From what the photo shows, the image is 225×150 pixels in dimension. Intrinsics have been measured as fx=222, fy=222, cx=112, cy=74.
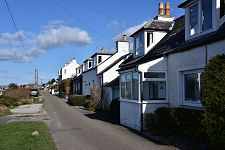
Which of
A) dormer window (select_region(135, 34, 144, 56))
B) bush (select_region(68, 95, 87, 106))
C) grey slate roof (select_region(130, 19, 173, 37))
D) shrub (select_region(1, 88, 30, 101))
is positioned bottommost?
bush (select_region(68, 95, 87, 106))

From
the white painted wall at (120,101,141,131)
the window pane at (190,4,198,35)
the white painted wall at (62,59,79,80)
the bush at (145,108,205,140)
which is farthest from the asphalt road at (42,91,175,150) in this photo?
the white painted wall at (62,59,79,80)

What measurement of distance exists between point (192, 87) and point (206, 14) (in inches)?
131

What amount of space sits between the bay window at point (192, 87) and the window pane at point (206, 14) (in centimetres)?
219

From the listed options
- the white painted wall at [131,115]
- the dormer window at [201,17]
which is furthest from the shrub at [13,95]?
the dormer window at [201,17]

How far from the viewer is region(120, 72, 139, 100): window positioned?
12.1 m

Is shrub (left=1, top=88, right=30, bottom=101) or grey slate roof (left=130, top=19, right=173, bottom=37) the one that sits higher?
grey slate roof (left=130, top=19, right=173, bottom=37)

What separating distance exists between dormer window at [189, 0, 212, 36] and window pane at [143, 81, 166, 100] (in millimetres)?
2973

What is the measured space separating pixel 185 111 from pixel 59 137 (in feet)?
18.9

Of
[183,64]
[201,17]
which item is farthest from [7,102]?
[201,17]

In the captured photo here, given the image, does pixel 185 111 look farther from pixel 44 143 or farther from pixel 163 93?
pixel 44 143

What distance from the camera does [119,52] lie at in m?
27.1

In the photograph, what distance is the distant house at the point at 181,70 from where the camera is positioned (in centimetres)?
916

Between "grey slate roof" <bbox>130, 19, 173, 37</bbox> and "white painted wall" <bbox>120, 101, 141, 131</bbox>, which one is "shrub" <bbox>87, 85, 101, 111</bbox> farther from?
"white painted wall" <bbox>120, 101, 141, 131</bbox>

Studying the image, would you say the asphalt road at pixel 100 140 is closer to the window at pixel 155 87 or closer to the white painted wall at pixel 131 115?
the white painted wall at pixel 131 115
